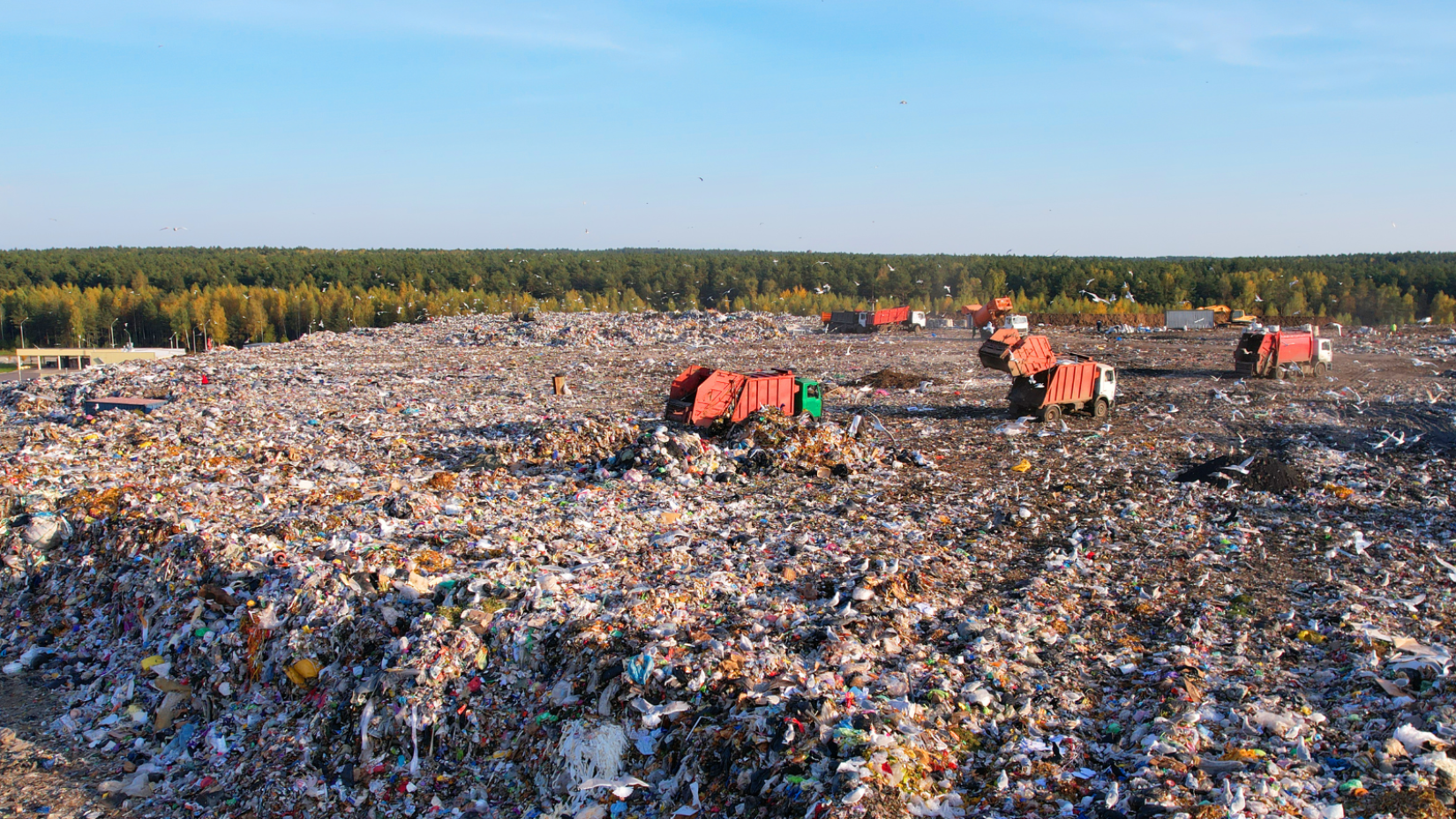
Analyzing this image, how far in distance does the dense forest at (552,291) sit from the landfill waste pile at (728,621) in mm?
34822

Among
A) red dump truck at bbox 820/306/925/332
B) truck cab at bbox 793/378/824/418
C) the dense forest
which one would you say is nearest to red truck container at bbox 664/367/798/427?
truck cab at bbox 793/378/824/418

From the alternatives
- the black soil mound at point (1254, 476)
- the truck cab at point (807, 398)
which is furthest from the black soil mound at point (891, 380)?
the black soil mound at point (1254, 476)

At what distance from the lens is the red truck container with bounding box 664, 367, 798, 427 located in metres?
13.9

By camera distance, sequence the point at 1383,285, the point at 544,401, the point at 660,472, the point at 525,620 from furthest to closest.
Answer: the point at 1383,285, the point at 544,401, the point at 660,472, the point at 525,620

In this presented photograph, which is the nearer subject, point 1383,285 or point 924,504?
point 924,504

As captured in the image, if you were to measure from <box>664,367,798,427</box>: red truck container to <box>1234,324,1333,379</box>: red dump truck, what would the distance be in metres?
13.8

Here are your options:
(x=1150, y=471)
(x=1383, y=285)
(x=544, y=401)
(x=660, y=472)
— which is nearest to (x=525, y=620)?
(x=660, y=472)

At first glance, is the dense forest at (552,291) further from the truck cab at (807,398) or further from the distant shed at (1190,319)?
the truck cab at (807,398)

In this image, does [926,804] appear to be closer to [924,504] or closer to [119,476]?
[924,504]

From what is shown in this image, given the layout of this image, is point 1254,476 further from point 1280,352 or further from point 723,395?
point 1280,352

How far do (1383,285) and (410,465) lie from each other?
59.8 m

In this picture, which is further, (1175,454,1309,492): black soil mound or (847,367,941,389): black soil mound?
(847,367,941,389): black soil mound

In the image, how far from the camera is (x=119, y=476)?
10.9 meters

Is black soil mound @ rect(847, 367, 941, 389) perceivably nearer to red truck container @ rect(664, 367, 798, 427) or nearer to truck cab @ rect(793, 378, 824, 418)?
truck cab @ rect(793, 378, 824, 418)
